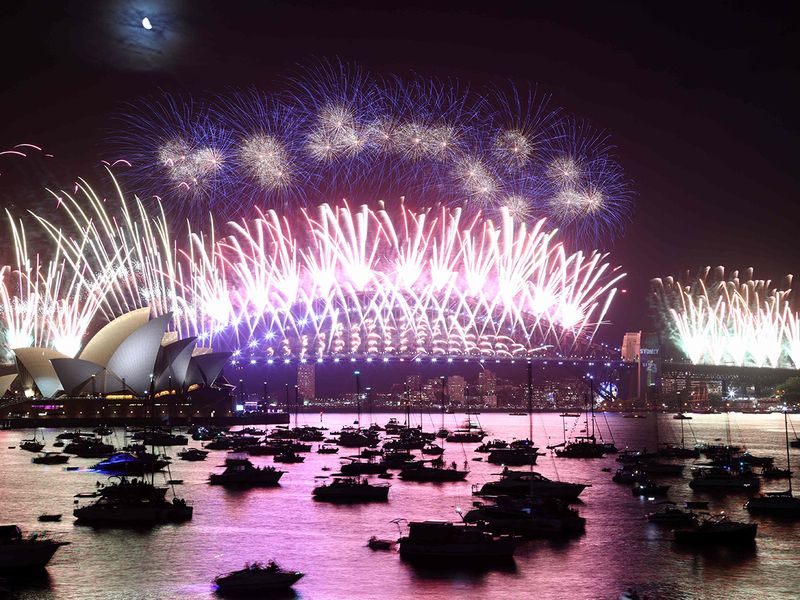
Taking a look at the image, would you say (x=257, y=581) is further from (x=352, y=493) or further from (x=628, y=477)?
(x=628, y=477)

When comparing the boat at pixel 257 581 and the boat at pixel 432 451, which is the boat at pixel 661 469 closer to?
the boat at pixel 432 451

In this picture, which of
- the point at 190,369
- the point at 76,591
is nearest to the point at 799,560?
the point at 76,591

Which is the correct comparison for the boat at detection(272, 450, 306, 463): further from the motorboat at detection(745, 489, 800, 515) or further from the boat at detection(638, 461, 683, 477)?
the motorboat at detection(745, 489, 800, 515)

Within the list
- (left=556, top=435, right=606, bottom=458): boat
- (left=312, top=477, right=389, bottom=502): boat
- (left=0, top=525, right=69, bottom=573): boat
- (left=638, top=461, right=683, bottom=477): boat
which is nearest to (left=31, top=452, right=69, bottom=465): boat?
(left=312, top=477, right=389, bottom=502): boat

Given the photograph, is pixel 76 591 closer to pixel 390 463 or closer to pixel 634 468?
pixel 390 463

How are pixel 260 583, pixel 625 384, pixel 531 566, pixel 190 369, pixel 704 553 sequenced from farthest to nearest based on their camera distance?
pixel 625 384, pixel 190 369, pixel 704 553, pixel 531 566, pixel 260 583

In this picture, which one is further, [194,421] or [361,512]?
[194,421]
